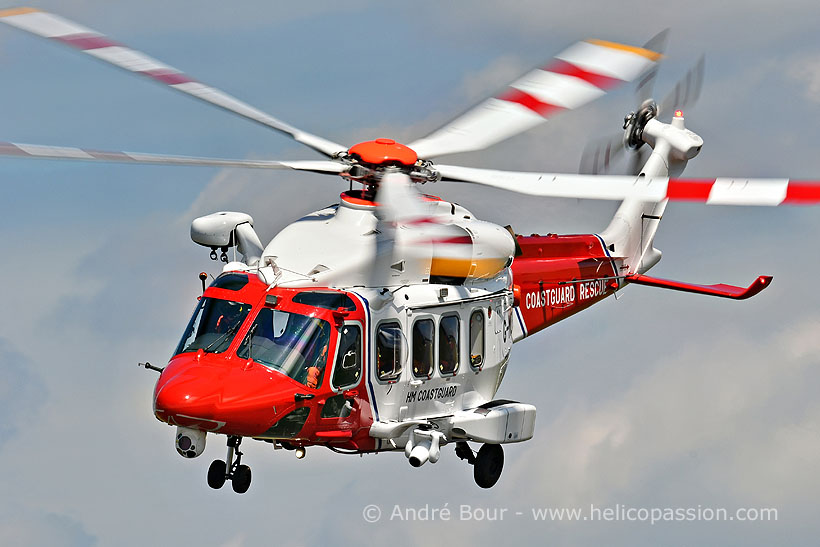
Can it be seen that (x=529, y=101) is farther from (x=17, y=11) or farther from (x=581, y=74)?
(x=17, y=11)

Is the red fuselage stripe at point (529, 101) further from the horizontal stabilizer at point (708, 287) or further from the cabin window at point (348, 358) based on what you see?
the horizontal stabilizer at point (708, 287)

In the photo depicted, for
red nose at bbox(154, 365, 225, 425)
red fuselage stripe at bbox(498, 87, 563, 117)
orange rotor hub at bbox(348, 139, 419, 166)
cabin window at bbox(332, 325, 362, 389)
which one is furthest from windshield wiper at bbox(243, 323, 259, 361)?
red fuselage stripe at bbox(498, 87, 563, 117)

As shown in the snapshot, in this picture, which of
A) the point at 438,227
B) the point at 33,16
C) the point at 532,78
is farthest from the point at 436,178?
the point at 33,16

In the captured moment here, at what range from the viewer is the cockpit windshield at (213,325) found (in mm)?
16484

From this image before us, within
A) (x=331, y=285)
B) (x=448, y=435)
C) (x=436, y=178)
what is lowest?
(x=448, y=435)

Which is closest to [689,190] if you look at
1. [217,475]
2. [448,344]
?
[448,344]

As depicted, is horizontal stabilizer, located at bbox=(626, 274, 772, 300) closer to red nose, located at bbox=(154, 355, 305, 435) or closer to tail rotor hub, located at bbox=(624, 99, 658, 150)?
tail rotor hub, located at bbox=(624, 99, 658, 150)

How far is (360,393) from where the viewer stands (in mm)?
16766

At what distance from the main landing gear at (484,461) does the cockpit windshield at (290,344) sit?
2.98 m

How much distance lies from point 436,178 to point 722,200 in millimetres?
3720

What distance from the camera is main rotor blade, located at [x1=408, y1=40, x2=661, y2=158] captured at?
17.4 m

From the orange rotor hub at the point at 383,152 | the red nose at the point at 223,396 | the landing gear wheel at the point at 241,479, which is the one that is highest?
the orange rotor hub at the point at 383,152

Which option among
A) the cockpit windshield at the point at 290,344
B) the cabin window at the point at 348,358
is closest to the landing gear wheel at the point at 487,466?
the cabin window at the point at 348,358

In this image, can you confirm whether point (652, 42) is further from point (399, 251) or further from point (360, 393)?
point (360, 393)
